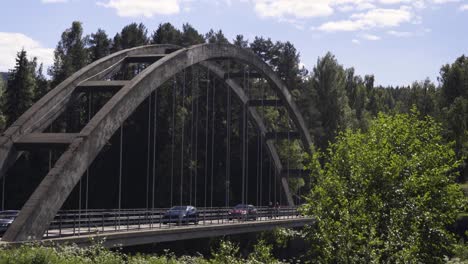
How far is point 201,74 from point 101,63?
4648cm

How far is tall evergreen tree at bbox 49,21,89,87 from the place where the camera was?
69750 millimetres

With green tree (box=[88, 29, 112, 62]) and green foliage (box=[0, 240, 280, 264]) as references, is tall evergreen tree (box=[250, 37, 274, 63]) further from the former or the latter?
green foliage (box=[0, 240, 280, 264])

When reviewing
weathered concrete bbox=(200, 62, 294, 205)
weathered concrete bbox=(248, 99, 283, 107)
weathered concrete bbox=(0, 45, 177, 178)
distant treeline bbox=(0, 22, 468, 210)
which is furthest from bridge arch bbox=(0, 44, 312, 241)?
distant treeline bbox=(0, 22, 468, 210)

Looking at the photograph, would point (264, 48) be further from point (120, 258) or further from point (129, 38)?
point (120, 258)

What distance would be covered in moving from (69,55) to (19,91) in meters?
8.21

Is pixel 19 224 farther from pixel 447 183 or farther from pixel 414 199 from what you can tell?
pixel 447 183

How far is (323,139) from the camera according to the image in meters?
83.3

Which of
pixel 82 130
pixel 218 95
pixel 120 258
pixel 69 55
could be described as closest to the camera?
pixel 120 258

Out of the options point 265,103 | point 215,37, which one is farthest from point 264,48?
point 265,103

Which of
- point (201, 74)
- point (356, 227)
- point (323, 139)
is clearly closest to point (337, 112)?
point (323, 139)

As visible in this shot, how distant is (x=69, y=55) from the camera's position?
237 feet

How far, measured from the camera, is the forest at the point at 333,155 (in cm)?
1928

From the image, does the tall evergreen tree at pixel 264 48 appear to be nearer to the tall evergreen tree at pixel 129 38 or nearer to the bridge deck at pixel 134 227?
the tall evergreen tree at pixel 129 38

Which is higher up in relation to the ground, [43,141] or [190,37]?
[190,37]
